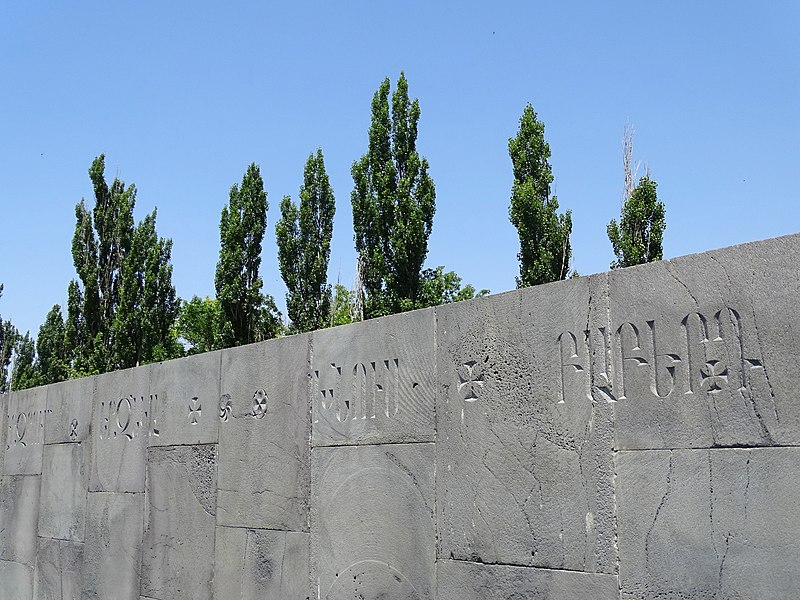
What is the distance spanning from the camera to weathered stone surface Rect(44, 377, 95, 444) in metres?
6.60

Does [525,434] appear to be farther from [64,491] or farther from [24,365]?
[24,365]

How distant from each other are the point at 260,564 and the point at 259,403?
32.9 inches

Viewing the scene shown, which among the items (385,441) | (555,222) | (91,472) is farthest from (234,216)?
(385,441)

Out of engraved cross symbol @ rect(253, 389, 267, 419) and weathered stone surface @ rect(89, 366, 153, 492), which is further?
weathered stone surface @ rect(89, 366, 153, 492)

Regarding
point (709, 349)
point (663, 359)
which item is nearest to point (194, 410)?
point (663, 359)

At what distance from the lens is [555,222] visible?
15422 mm

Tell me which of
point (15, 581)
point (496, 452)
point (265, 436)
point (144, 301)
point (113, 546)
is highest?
point (144, 301)

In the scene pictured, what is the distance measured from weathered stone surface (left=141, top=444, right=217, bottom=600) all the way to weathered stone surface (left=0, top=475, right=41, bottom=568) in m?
1.94

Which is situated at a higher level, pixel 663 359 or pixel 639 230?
pixel 639 230

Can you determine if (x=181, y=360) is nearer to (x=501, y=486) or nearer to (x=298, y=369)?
(x=298, y=369)

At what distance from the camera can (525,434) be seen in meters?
3.47

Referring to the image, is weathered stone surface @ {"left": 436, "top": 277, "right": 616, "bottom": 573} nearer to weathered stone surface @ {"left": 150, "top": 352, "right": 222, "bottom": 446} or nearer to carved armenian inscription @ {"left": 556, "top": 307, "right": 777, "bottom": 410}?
carved armenian inscription @ {"left": 556, "top": 307, "right": 777, "bottom": 410}

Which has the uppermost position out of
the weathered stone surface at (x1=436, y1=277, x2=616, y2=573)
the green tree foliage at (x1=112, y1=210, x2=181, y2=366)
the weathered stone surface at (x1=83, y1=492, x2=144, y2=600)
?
the green tree foliage at (x1=112, y1=210, x2=181, y2=366)

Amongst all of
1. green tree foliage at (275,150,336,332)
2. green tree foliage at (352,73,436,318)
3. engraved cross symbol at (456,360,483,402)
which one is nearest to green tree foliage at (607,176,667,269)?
green tree foliage at (352,73,436,318)
